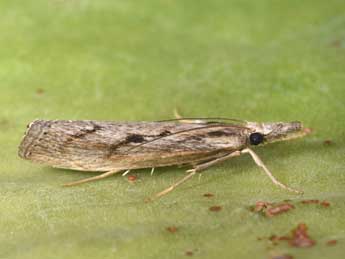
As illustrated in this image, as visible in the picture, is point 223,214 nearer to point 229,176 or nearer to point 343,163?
point 229,176

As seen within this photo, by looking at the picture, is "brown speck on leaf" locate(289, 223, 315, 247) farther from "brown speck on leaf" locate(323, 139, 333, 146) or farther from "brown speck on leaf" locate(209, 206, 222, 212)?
"brown speck on leaf" locate(323, 139, 333, 146)

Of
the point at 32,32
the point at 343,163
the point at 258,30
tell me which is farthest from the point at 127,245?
the point at 258,30

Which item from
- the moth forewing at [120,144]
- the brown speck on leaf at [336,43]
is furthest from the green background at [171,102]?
the moth forewing at [120,144]

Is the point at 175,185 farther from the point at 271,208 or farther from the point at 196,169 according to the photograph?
the point at 271,208

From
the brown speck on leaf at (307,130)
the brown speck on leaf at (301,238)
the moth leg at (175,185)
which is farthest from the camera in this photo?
the brown speck on leaf at (307,130)

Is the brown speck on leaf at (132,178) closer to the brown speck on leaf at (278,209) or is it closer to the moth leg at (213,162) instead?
the moth leg at (213,162)

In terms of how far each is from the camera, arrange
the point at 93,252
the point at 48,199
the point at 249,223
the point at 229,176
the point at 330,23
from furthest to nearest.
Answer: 1. the point at 330,23
2. the point at 229,176
3. the point at 48,199
4. the point at 249,223
5. the point at 93,252
